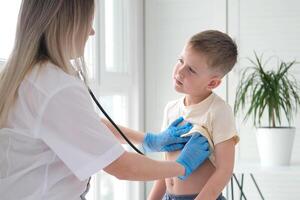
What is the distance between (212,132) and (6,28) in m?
0.79

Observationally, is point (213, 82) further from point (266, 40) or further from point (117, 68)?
point (266, 40)

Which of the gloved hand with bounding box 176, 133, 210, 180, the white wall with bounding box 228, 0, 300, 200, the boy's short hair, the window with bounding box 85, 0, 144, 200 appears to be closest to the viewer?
the gloved hand with bounding box 176, 133, 210, 180

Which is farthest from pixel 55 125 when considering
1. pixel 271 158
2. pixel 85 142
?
pixel 271 158

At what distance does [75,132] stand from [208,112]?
25.2 inches

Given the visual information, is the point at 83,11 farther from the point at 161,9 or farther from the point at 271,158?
the point at 161,9

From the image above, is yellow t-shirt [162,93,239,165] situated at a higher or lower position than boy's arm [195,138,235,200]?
higher

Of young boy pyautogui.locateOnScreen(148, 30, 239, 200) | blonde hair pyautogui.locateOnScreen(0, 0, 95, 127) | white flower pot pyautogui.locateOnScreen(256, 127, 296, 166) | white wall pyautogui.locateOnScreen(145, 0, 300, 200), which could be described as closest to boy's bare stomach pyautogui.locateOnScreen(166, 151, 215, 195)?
young boy pyautogui.locateOnScreen(148, 30, 239, 200)

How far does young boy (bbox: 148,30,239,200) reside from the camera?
161cm

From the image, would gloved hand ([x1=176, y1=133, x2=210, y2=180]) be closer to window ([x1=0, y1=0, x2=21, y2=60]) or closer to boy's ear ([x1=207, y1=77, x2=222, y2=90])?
boy's ear ([x1=207, y1=77, x2=222, y2=90])

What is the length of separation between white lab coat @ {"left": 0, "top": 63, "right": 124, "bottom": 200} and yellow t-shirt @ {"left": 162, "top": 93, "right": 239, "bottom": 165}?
500mm

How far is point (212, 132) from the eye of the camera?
164 cm

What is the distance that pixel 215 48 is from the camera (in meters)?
1.68

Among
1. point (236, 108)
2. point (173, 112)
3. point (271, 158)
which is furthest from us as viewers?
point (236, 108)

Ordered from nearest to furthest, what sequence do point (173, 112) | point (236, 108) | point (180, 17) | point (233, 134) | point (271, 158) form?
point (233, 134)
point (173, 112)
point (271, 158)
point (236, 108)
point (180, 17)
